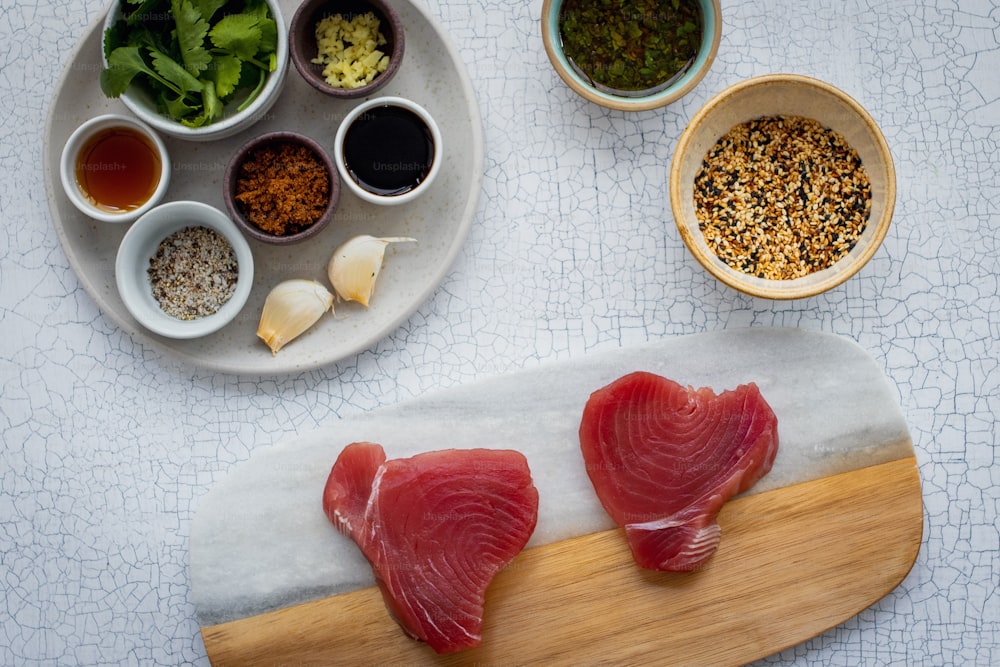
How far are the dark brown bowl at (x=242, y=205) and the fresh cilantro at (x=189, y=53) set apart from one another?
3.7 inches

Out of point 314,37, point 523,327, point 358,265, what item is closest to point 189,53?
point 314,37

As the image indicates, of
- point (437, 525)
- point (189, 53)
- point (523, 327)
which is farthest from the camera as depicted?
point (523, 327)

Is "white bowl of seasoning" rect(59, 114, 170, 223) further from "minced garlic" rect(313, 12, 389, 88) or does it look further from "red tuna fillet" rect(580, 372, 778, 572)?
"red tuna fillet" rect(580, 372, 778, 572)

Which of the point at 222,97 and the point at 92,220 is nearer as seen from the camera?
the point at 222,97

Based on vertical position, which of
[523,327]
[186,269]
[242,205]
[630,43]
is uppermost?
[630,43]

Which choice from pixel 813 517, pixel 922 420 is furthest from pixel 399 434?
pixel 922 420

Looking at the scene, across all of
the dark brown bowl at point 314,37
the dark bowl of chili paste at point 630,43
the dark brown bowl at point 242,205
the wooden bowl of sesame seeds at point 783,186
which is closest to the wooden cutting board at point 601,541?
the wooden bowl of sesame seeds at point 783,186

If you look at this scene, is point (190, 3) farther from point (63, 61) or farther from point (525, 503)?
point (525, 503)

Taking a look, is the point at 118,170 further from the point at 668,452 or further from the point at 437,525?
the point at 668,452

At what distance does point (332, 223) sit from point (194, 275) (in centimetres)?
34

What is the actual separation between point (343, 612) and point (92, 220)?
3.62ft

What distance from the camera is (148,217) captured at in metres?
1.71

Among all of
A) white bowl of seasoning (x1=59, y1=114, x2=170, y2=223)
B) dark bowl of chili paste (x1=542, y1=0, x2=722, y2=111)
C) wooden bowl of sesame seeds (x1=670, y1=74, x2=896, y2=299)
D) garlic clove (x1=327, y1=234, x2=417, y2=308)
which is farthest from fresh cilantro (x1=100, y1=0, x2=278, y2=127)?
wooden bowl of sesame seeds (x1=670, y1=74, x2=896, y2=299)

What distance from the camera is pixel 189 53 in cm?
166
